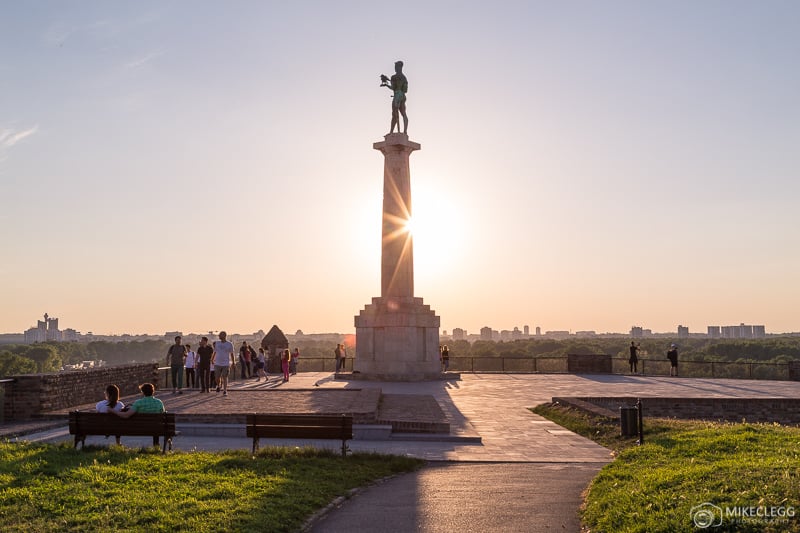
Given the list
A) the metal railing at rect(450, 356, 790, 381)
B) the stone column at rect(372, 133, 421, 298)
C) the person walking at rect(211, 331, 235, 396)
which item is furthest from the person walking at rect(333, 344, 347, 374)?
the metal railing at rect(450, 356, 790, 381)

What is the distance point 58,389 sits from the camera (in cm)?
1789

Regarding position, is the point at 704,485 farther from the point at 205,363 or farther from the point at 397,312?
the point at 397,312

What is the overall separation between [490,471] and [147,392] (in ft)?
20.0

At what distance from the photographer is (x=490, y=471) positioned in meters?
11.8

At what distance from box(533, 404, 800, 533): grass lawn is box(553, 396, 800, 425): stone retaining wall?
7504 millimetres

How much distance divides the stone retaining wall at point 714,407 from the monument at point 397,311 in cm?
1168

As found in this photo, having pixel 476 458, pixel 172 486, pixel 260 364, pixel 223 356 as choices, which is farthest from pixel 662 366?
pixel 172 486

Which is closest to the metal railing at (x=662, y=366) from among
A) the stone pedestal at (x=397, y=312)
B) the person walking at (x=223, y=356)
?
the stone pedestal at (x=397, y=312)

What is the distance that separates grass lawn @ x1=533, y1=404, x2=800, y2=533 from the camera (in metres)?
6.95

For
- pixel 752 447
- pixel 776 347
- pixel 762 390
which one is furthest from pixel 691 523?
pixel 776 347

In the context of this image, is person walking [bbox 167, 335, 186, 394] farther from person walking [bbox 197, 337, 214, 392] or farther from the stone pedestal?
the stone pedestal

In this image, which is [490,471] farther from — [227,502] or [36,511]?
[36,511]

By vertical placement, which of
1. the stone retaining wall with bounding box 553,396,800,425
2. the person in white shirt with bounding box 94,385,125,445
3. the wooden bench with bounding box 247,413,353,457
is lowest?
the stone retaining wall with bounding box 553,396,800,425

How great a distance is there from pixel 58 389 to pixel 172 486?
10.3 m
